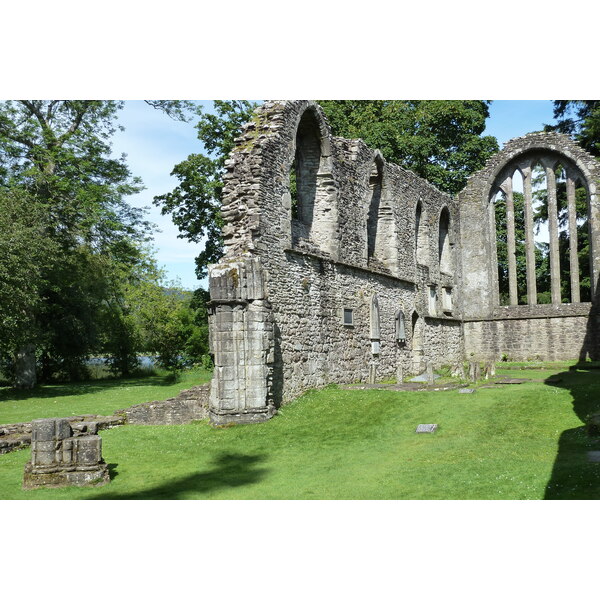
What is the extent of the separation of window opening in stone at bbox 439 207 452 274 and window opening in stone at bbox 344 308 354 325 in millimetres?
10495

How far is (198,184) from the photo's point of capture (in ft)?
79.1

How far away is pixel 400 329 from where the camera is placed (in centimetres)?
1909

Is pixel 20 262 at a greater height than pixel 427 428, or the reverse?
pixel 20 262

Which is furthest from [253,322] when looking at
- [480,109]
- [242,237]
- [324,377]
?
[480,109]

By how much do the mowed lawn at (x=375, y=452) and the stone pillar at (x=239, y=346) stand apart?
374 millimetres

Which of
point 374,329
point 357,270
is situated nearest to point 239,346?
point 357,270

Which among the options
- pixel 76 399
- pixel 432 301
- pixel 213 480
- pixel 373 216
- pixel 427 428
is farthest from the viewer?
pixel 432 301

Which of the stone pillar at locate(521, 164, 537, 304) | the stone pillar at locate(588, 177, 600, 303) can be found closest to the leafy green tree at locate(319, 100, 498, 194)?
the stone pillar at locate(521, 164, 537, 304)

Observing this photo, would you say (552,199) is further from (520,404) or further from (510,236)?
(520,404)

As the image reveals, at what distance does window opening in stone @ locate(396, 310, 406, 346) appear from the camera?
18906 millimetres

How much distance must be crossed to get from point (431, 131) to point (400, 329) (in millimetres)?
13853

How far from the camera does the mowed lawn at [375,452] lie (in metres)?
6.85

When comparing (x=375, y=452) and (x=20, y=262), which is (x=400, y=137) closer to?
(x=20, y=262)

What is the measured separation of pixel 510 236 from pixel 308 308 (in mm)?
13980
